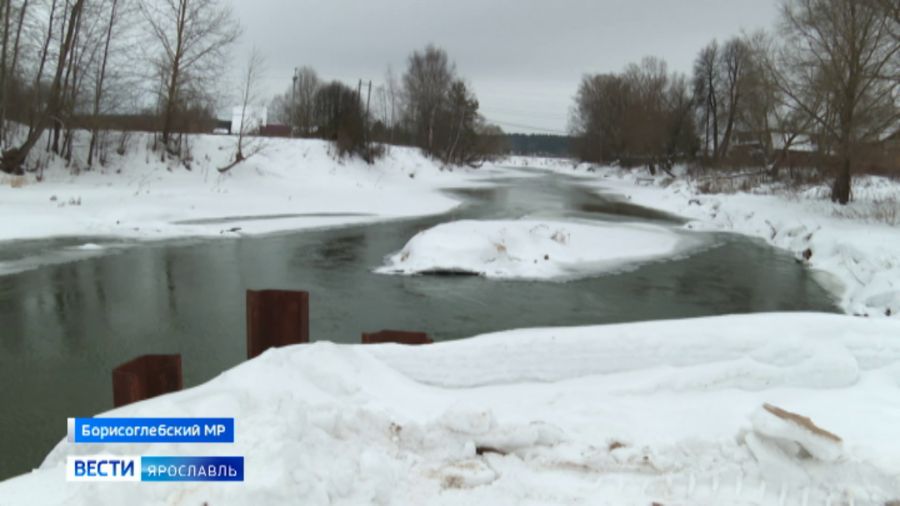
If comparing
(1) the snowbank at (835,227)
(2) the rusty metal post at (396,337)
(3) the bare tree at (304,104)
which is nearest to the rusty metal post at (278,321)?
(2) the rusty metal post at (396,337)

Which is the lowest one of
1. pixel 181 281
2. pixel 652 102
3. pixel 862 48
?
pixel 181 281

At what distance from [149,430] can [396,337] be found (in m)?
2.73

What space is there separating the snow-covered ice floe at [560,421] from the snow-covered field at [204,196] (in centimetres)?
1432

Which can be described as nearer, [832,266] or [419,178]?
[832,266]

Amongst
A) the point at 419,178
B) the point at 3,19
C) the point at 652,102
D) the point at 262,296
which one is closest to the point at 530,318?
the point at 262,296

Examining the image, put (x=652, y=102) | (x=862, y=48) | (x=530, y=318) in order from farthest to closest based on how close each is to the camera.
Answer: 1. (x=652, y=102)
2. (x=862, y=48)
3. (x=530, y=318)

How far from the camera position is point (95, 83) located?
92.0 feet

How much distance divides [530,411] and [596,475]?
90 cm

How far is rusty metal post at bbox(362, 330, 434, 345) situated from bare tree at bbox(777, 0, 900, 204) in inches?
854

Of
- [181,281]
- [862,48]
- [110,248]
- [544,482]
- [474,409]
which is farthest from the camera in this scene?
[862,48]

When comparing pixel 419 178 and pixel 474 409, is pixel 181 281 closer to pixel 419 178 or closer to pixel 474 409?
pixel 474 409

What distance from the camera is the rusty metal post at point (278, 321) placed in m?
5.57

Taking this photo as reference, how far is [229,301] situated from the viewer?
10297mm

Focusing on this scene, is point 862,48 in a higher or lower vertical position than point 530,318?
higher
